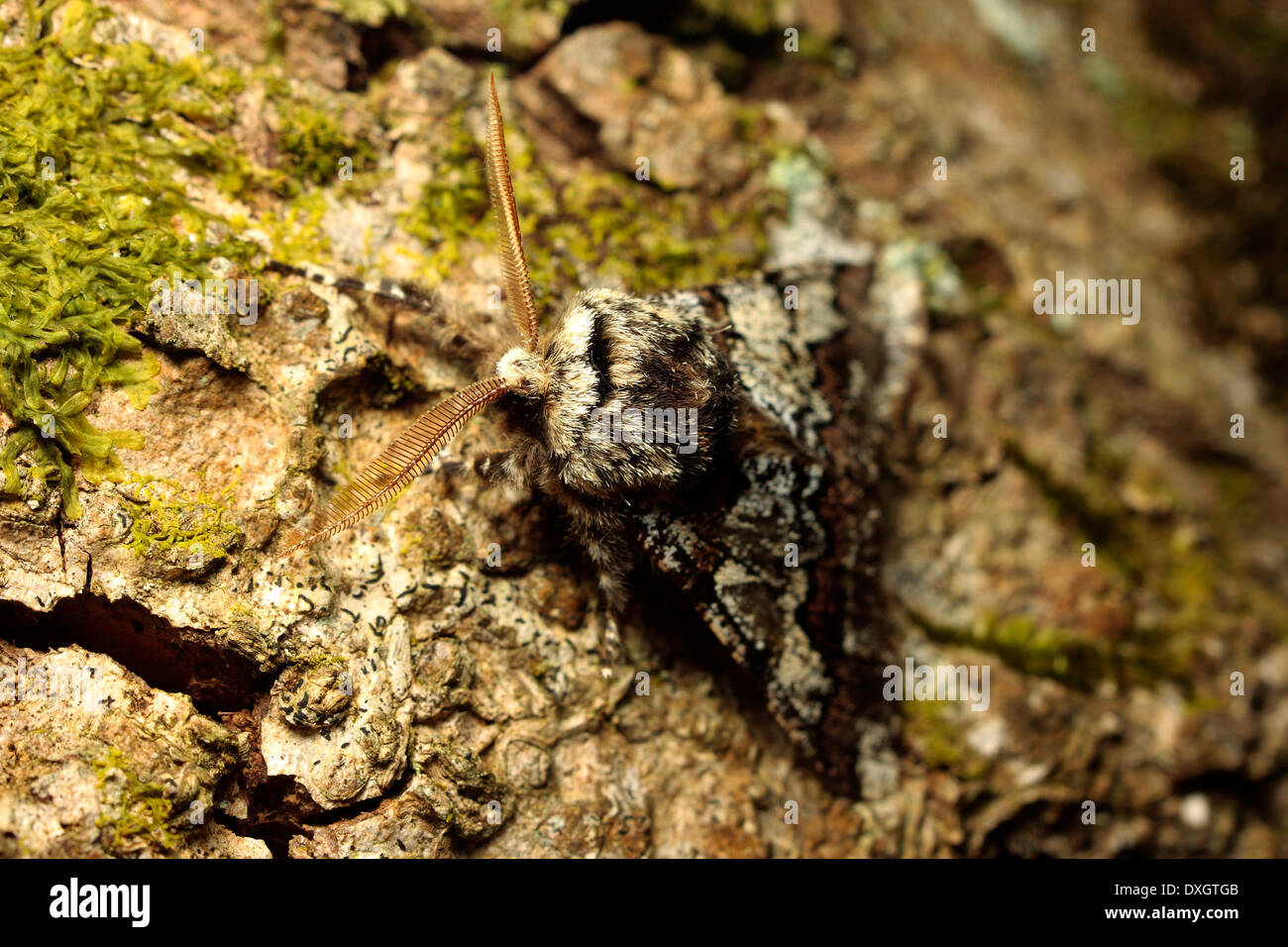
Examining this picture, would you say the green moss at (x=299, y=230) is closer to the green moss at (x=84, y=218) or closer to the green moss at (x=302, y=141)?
the green moss at (x=302, y=141)

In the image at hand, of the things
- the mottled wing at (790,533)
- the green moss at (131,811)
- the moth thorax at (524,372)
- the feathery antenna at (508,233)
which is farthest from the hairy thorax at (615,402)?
the green moss at (131,811)

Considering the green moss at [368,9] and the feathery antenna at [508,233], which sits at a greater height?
the green moss at [368,9]

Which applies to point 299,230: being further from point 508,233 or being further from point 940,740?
point 940,740

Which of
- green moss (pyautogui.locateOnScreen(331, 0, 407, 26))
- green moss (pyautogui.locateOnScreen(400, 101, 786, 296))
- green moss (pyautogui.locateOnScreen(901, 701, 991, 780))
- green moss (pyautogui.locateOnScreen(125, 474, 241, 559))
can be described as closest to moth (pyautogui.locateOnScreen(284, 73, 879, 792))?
green moss (pyautogui.locateOnScreen(125, 474, 241, 559))

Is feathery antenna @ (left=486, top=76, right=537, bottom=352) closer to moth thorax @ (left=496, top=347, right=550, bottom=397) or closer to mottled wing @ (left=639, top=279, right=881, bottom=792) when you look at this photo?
moth thorax @ (left=496, top=347, right=550, bottom=397)

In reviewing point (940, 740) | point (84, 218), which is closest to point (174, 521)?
point (84, 218)

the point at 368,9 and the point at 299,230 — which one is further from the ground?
the point at 368,9
